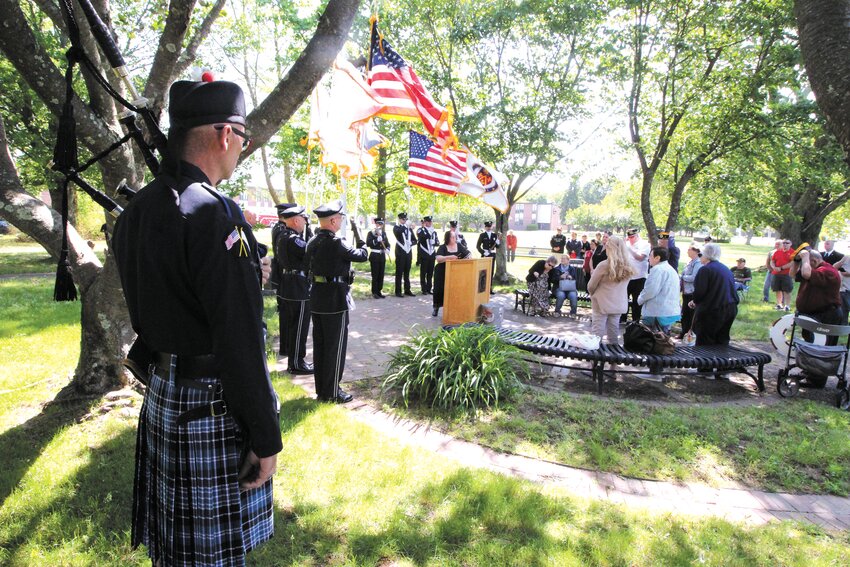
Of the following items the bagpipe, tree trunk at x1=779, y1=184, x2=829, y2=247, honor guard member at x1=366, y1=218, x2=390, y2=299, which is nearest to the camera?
the bagpipe

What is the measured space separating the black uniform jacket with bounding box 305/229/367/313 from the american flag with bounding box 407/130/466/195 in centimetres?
479

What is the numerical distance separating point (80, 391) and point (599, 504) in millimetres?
4527

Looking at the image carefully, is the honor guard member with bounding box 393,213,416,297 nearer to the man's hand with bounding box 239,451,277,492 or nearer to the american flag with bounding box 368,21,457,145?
the american flag with bounding box 368,21,457,145

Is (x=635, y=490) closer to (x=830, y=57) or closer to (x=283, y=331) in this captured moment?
(x=830, y=57)

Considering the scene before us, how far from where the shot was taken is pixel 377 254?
11.7m

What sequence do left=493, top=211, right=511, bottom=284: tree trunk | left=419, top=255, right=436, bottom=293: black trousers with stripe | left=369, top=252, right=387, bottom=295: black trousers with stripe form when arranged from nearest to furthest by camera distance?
left=369, top=252, right=387, bottom=295: black trousers with stripe, left=419, top=255, right=436, bottom=293: black trousers with stripe, left=493, top=211, right=511, bottom=284: tree trunk

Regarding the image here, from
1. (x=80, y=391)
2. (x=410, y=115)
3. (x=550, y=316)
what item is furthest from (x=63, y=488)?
(x=550, y=316)

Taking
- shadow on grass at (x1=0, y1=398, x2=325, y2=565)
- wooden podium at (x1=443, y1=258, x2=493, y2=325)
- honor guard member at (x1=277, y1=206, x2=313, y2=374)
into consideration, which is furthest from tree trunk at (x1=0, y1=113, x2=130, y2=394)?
wooden podium at (x1=443, y1=258, x2=493, y2=325)

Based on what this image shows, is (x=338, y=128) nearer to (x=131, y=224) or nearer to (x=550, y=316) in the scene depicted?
(x=131, y=224)

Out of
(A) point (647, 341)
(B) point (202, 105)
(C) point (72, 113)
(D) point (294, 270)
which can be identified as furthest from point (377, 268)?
(B) point (202, 105)

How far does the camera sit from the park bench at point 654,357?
18.4 feet

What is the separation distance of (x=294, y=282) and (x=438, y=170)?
176 inches

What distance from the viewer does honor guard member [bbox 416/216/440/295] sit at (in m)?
13.2

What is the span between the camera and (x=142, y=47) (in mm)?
16766
